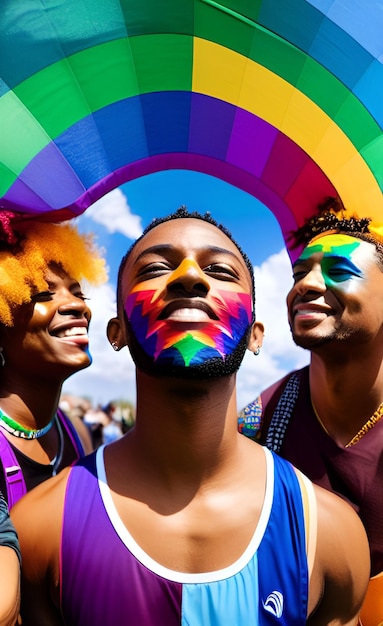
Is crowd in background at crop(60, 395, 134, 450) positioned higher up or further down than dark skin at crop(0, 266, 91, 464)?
further down

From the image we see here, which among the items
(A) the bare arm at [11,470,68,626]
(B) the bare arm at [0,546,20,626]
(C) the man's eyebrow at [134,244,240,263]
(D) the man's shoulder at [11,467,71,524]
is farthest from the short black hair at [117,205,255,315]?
(B) the bare arm at [0,546,20,626]

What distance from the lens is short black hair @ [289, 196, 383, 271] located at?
2.55m

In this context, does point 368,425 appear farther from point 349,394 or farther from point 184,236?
point 184,236

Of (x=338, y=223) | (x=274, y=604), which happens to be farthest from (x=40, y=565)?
(x=338, y=223)

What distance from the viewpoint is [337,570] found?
183 centimetres

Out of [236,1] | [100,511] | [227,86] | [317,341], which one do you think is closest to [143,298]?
[100,511]

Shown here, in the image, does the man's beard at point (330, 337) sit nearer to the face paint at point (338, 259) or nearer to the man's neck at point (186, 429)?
the face paint at point (338, 259)

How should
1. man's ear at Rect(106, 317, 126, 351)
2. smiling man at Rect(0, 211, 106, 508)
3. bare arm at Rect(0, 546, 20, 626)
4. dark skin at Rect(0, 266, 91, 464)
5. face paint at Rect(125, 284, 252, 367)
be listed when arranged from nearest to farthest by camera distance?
bare arm at Rect(0, 546, 20, 626), face paint at Rect(125, 284, 252, 367), man's ear at Rect(106, 317, 126, 351), smiling man at Rect(0, 211, 106, 508), dark skin at Rect(0, 266, 91, 464)

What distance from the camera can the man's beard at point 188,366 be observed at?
1.75m

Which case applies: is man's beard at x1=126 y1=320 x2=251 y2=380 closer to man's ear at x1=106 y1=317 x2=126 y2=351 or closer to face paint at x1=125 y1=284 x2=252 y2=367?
face paint at x1=125 y1=284 x2=252 y2=367

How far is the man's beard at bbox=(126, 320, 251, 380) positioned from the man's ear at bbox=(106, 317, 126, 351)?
0.26 m

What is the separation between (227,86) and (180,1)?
15.4 inches

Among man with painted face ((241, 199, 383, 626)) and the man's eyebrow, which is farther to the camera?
man with painted face ((241, 199, 383, 626))

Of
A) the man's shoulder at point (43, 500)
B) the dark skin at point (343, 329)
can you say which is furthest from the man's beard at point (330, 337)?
the man's shoulder at point (43, 500)
